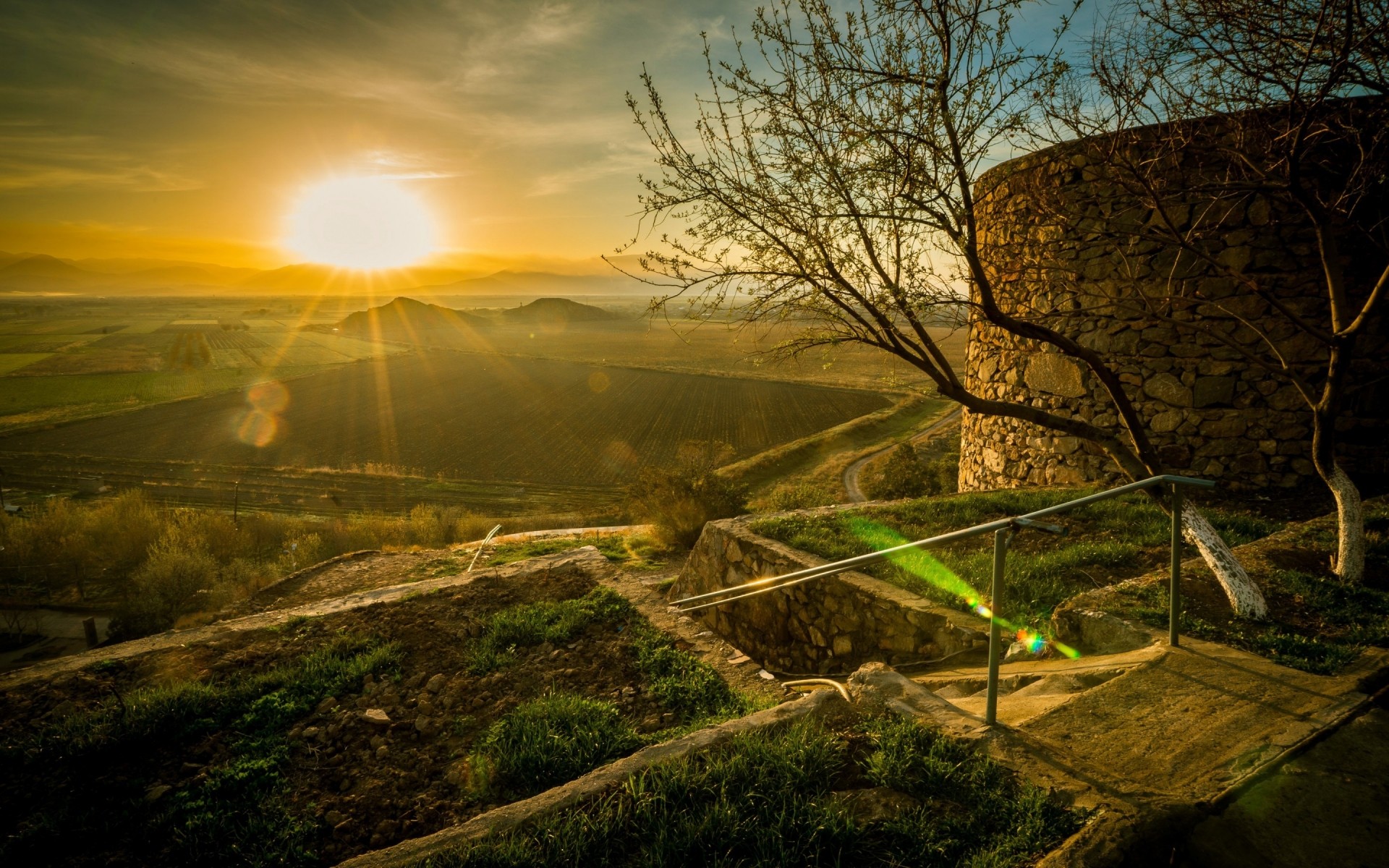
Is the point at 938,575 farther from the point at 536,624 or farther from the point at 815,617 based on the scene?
the point at 536,624

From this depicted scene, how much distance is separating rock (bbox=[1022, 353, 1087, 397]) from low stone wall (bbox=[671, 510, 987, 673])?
4.67 metres

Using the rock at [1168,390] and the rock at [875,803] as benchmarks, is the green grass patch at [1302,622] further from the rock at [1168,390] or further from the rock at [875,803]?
the rock at [1168,390]

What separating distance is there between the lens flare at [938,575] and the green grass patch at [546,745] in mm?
2230

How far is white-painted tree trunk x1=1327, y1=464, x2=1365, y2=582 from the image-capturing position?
482cm

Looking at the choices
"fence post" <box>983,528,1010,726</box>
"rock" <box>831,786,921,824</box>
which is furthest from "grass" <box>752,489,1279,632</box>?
"rock" <box>831,786,921,824</box>

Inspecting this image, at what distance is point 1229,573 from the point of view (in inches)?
180

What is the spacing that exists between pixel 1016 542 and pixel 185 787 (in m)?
7.76

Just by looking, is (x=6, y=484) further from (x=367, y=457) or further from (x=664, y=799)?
(x=664, y=799)

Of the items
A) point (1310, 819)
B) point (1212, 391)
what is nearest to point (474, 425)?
point (1212, 391)

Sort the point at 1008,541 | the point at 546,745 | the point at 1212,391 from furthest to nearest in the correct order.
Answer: the point at 1212,391, the point at 546,745, the point at 1008,541

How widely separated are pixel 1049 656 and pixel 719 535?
185 inches

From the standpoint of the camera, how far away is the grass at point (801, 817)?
2.58 meters

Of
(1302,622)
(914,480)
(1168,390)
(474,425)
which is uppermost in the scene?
(1168,390)

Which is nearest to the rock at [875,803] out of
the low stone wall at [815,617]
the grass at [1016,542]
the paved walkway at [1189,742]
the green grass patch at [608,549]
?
the paved walkway at [1189,742]
